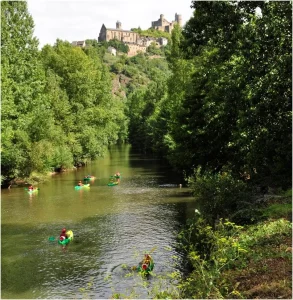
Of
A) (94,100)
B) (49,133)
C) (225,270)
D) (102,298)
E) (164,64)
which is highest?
(164,64)

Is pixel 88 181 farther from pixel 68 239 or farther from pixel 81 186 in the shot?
pixel 68 239

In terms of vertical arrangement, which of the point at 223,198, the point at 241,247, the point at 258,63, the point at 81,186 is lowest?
the point at 81,186

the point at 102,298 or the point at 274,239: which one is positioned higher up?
the point at 274,239

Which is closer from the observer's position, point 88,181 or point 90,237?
point 90,237

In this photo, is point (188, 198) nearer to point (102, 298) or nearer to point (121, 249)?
point (121, 249)

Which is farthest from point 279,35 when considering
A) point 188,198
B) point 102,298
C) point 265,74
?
point 188,198


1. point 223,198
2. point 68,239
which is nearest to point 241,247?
point 223,198

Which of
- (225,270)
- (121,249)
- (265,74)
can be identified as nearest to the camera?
(225,270)

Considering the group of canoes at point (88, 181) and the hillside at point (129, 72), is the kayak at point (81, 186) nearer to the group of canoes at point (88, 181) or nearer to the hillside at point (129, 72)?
the group of canoes at point (88, 181)

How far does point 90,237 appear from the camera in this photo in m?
21.9

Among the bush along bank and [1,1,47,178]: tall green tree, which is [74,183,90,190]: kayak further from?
the bush along bank

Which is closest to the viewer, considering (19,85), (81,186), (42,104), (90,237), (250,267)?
(250,267)

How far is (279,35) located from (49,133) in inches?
1244

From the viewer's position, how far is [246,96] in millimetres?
14852
